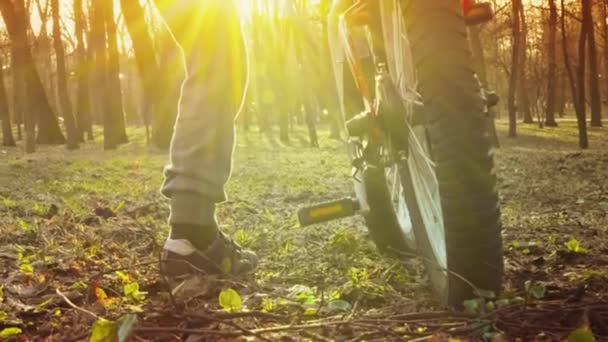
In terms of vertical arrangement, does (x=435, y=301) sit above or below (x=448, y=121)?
below

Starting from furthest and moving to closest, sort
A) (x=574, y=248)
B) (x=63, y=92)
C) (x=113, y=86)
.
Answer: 1. (x=63, y=92)
2. (x=113, y=86)
3. (x=574, y=248)

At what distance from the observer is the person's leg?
101 inches

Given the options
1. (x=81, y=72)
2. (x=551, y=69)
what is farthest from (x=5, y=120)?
(x=551, y=69)

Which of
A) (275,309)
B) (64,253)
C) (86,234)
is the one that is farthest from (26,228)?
(275,309)

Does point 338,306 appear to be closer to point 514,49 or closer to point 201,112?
point 201,112

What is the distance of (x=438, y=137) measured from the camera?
201cm

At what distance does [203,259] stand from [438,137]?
39.5 inches

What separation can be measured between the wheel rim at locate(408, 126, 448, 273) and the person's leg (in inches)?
26.0

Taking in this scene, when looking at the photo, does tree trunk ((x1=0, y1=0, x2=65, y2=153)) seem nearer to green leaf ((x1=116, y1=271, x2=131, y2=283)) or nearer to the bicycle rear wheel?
green leaf ((x1=116, y1=271, x2=131, y2=283))

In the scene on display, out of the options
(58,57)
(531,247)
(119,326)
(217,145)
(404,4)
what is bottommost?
(531,247)

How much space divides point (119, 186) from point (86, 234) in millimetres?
4982

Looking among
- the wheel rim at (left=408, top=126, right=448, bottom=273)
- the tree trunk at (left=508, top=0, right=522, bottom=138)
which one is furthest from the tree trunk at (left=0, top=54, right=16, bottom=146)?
the wheel rim at (left=408, top=126, right=448, bottom=273)

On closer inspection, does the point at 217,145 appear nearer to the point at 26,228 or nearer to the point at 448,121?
the point at 448,121

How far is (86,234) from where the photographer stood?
3.96m
